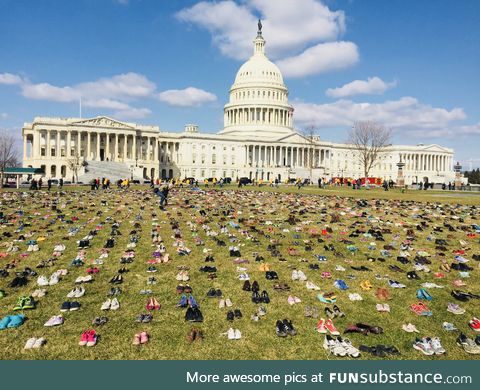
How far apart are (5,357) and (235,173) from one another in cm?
12371

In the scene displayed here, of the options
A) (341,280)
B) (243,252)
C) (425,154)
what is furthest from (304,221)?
(425,154)

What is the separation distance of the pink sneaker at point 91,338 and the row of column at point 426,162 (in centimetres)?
15543

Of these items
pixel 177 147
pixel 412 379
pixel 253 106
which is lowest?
pixel 412 379

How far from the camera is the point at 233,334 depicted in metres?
7.58

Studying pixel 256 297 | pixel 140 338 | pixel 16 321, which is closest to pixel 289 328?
pixel 256 297

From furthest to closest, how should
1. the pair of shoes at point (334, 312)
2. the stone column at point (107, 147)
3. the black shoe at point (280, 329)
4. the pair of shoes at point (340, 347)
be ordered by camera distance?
the stone column at point (107, 147) < the pair of shoes at point (334, 312) < the black shoe at point (280, 329) < the pair of shoes at point (340, 347)

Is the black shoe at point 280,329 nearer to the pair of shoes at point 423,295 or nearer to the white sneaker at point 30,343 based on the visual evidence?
the pair of shoes at point 423,295

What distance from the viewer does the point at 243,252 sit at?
541 inches

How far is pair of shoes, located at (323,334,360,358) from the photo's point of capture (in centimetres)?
692

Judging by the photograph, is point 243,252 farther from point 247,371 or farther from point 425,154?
point 425,154

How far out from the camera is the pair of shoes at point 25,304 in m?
8.62

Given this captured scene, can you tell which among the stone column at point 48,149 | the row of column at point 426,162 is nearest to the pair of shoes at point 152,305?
the stone column at point 48,149

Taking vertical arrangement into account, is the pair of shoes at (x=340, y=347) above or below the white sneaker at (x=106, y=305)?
below

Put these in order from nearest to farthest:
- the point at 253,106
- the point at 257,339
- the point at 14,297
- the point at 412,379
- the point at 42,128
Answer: the point at 412,379 < the point at 257,339 < the point at 14,297 < the point at 42,128 < the point at 253,106
